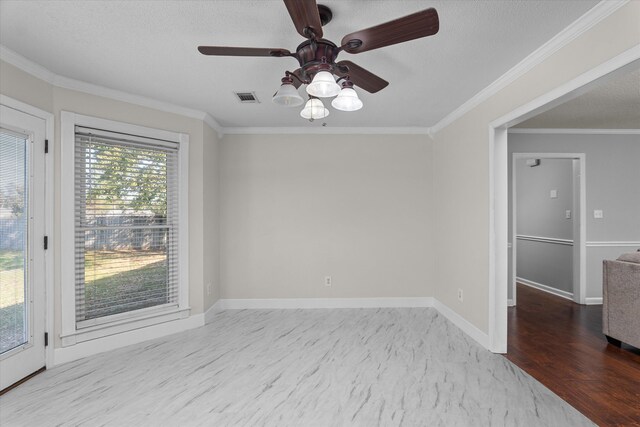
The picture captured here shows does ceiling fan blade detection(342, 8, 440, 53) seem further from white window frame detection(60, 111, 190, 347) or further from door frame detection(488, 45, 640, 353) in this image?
white window frame detection(60, 111, 190, 347)

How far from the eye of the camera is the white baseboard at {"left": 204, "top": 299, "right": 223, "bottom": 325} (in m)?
3.93

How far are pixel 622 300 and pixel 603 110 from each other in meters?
2.22

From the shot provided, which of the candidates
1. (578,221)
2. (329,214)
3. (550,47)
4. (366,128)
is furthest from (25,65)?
(578,221)

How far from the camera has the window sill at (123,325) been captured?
2920 mm

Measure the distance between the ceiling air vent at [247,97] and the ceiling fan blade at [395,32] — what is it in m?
1.80

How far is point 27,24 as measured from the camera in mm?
2074

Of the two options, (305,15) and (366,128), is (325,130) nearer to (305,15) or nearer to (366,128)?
(366,128)

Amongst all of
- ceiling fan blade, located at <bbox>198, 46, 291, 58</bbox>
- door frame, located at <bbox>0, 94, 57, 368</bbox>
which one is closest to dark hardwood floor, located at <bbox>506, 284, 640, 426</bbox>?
ceiling fan blade, located at <bbox>198, 46, 291, 58</bbox>

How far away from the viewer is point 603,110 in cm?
387

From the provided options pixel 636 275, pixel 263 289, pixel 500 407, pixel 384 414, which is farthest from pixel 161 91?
pixel 636 275

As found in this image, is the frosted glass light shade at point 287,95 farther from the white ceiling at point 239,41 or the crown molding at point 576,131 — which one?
the crown molding at point 576,131

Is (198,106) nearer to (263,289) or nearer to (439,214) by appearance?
(263,289)

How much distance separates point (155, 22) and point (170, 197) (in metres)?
1.96

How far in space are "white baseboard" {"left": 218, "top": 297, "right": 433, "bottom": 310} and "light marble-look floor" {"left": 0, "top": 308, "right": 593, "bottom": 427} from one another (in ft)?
2.92
